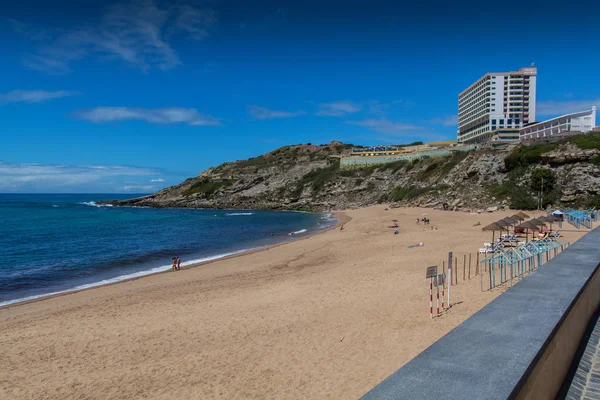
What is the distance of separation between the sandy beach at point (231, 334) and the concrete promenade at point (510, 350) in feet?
13.7

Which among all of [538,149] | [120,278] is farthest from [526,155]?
[120,278]

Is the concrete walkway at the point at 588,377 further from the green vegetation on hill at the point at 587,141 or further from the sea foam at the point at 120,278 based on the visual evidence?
the green vegetation on hill at the point at 587,141

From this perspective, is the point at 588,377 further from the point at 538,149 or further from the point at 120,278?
the point at 538,149

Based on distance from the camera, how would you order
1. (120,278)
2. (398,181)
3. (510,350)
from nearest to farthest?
(510,350) < (120,278) < (398,181)

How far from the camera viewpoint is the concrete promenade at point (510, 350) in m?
2.29

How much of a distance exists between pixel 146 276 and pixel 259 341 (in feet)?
41.7

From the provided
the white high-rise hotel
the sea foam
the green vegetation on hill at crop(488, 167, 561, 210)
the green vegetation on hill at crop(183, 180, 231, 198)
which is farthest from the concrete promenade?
the green vegetation on hill at crop(183, 180, 231, 198)

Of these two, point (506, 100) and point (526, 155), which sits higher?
point (506, 100)

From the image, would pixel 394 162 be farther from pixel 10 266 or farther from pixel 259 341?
pixel 259 341

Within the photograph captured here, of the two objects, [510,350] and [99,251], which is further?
[99,251]

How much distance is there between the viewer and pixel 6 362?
31.3 ft

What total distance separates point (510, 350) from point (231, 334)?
350 inches

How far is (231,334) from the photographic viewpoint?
1052cm

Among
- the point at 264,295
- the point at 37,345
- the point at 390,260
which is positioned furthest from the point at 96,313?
the point at 390,260
